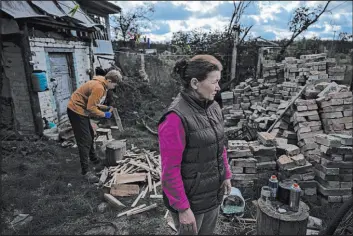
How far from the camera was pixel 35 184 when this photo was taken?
441 centimetres

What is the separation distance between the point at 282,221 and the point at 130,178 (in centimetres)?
275

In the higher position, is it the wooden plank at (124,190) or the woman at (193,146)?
the woman at (193,146)

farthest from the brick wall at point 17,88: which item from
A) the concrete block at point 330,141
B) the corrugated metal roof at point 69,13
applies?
the concrete block at point 330,141

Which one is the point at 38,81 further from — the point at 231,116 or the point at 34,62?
the point at 231,116

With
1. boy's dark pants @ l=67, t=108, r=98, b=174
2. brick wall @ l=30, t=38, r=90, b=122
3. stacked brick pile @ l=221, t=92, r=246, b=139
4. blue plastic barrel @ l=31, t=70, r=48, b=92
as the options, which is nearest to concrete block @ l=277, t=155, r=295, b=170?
stacked brick pile @ l=221, t=92, r=246, b=139

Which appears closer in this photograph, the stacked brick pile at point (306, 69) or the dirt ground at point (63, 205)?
the dirt ground at point (63, 205)

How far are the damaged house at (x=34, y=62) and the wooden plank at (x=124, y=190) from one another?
3529 millimetres

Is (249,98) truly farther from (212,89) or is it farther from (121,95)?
(212,89)

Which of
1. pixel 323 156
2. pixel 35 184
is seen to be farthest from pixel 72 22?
pixel 323 156

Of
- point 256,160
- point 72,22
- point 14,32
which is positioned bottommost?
point 256,160

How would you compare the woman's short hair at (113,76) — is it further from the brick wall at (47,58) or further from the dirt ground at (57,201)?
the brick wall at (47,58)

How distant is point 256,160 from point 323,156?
3.51ft

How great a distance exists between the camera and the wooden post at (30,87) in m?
5.93

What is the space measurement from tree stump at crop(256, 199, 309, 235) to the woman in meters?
1.14
